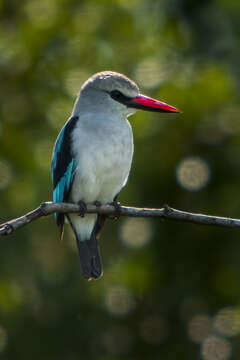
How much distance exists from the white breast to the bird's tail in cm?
27

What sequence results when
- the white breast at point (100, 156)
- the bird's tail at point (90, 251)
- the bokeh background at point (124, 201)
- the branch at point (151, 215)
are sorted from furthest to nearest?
the bokeh background at point (124, 201)
the bird's tail at point (90, 251)
the white breast at point (100, 156)
the branch at point (151, 215)

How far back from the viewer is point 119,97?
16.3 ft

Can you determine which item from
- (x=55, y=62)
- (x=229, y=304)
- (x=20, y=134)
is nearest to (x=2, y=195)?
(x=20, y=134)

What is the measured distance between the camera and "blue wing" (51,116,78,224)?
478 centimetres

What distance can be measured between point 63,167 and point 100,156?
31cm

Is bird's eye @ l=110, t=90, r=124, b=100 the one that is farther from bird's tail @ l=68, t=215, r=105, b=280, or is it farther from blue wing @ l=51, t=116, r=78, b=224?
bird's tail @ l=68, t=215, r=105, b=280

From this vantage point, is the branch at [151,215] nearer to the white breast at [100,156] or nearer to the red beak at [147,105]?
the white breast at [100,156]

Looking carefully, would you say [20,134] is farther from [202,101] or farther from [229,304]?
[229,304]

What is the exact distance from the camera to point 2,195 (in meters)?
6.30

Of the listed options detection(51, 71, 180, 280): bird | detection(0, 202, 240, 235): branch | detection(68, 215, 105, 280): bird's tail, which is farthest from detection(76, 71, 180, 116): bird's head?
detection(0, 202, 240, 235): branch

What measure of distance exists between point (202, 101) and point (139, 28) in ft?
3.65

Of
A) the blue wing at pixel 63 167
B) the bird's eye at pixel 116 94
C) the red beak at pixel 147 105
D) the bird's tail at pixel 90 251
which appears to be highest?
the bird's eye at pixel 116 94

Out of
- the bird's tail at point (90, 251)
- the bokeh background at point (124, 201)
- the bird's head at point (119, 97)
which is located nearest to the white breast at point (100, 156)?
the bird's head at point (119, 97)

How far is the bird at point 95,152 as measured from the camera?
466cm
